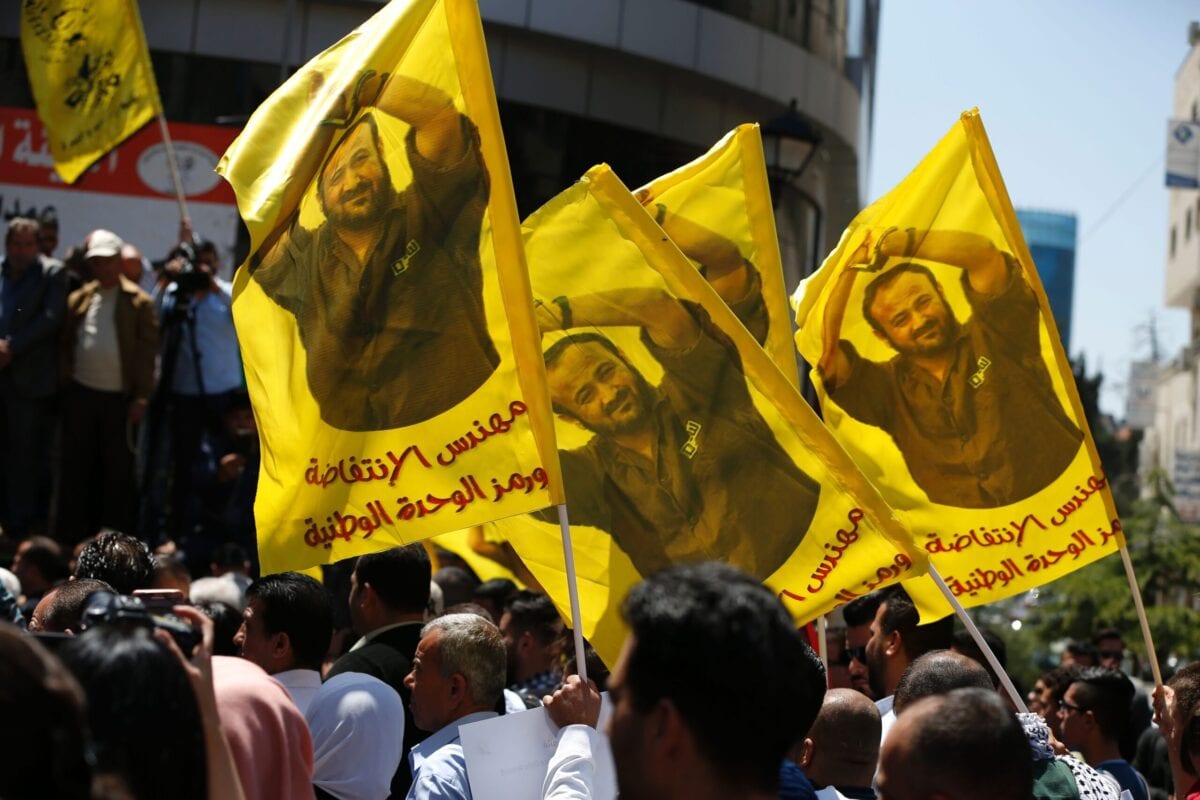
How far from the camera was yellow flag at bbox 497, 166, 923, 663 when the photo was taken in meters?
5.63

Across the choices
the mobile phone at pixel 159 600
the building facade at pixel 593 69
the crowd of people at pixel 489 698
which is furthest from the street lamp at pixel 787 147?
the mobile phone at pixel 159 600

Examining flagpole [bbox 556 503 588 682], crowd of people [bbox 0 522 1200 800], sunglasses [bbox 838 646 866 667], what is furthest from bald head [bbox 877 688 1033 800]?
sunglasses [bbox 838 646 866 667]

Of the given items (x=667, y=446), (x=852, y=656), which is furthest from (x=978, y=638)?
(x=852, y=656)

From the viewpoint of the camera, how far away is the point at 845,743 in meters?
5.12

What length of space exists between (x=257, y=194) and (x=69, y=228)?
9970mm

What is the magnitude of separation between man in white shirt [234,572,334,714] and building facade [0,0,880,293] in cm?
1187

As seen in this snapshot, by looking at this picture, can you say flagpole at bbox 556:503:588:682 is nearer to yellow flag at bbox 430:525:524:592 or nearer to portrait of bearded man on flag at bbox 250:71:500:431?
portrait of bearded man on flag at bbox 250:71:500:431

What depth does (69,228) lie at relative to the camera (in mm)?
14945

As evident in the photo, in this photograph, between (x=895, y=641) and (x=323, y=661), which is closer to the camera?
(x=323, y=661)

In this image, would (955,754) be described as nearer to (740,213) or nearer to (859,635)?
(740,213)

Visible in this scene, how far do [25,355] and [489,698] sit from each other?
6.26m

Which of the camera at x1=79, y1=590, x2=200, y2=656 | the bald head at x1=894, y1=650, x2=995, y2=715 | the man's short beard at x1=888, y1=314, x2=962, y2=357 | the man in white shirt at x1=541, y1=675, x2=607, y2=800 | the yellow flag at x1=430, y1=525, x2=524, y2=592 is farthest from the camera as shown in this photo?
the yellow flag at x1=430, y1=525, x2=524, y2=592

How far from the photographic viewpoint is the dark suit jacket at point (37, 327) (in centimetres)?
1054

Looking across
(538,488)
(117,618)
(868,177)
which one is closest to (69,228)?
(538,488)
